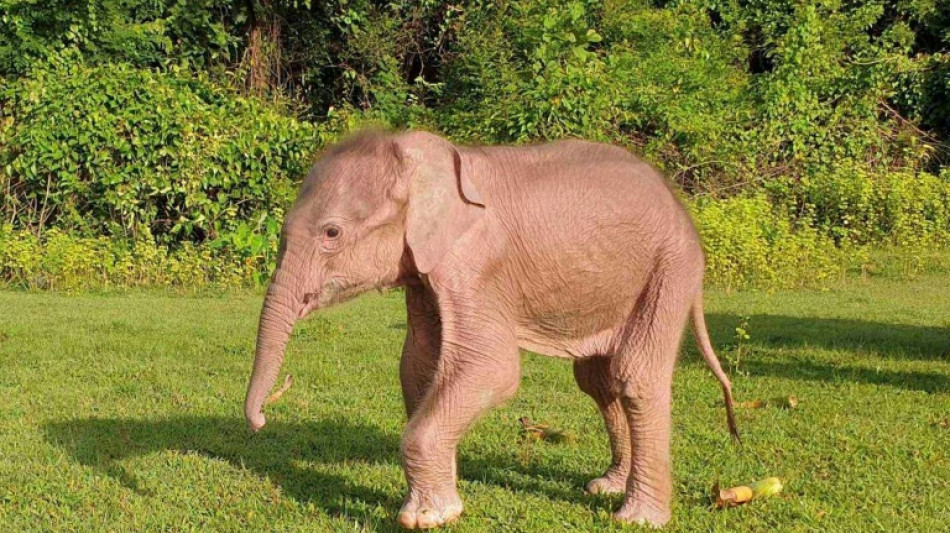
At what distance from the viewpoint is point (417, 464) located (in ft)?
14.8

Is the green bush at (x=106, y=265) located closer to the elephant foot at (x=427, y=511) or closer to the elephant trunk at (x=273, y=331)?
the elephant trunk at (x=273, y=331)

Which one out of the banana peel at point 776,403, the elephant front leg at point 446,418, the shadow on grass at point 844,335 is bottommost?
the shadow on grass at point 844,335

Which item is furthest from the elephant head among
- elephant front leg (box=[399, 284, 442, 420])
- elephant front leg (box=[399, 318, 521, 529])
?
elephant front leg (box=[399, 318, 521, 529])

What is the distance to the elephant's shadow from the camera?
5508mm

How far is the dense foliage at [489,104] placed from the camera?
544 inches

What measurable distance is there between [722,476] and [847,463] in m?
0.74

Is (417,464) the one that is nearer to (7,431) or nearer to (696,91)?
(7,431)

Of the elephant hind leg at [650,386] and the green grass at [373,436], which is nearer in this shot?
the elephant hind leg at [650,386]

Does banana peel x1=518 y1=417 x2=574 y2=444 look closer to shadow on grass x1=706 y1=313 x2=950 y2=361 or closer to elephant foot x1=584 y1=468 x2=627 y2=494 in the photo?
elephant foot x1=584 y1=468 x2=627 y2=494

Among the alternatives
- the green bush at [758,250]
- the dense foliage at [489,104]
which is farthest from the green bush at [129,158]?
the green bush at [758,250]

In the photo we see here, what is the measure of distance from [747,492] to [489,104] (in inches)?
434

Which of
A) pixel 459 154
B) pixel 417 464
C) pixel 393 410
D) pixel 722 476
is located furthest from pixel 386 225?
pixel 393 410

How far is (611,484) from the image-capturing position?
5.50 m

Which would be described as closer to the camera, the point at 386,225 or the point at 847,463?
the point at 386,225
